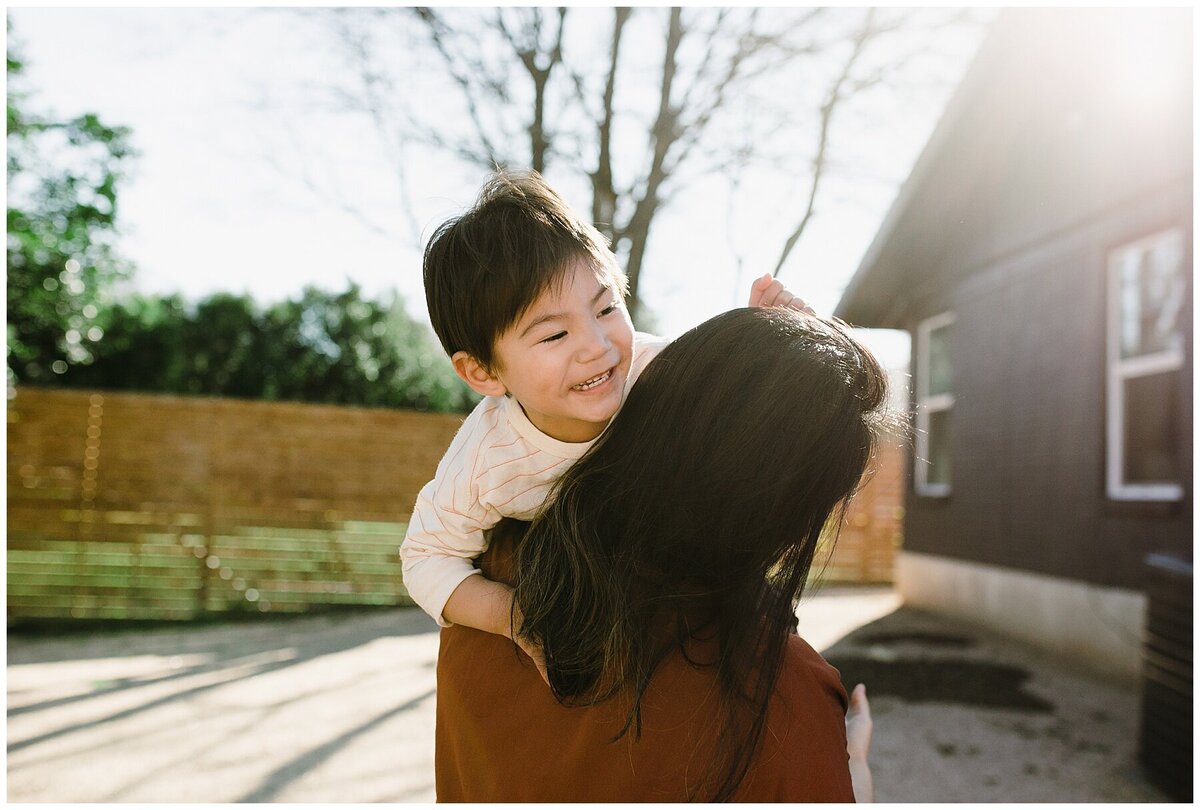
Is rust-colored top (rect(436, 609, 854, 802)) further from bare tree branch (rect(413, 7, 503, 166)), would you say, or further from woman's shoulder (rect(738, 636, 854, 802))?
bare tree branch (rect(413, 7, 503, 166))

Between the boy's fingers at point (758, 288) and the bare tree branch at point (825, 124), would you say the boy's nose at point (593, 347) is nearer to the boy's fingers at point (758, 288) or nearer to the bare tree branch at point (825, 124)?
the boy's fingers at point (758, 288)

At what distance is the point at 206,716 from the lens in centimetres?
543

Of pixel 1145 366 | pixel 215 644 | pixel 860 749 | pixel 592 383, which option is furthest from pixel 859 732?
pixel 215 644

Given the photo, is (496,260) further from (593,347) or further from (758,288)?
(758,288)

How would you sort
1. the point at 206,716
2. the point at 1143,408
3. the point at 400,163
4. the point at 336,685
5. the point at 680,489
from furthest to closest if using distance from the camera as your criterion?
the point at 400,163, the point at 1143,408, the point at 336,685, the point at 206,716, the point at 680,489

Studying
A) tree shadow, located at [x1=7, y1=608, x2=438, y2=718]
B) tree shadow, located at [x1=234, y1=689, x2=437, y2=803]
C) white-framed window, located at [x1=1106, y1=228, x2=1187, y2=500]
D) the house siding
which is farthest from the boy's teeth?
white-framed window, located at [x1=1106, y1=228, x2=1187, y2=500]

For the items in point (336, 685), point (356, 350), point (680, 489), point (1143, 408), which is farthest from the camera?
point (356, 350)

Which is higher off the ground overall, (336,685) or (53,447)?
(53,447)

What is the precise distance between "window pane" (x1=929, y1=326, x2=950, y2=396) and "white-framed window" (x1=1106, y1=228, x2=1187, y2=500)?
2.68 metres

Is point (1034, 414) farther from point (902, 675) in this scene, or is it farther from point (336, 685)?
point (336, 685)

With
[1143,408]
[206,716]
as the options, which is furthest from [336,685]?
[1143,408]

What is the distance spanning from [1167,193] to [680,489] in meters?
6.43

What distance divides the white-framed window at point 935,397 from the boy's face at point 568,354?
892 cm

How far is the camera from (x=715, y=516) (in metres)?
1.28
